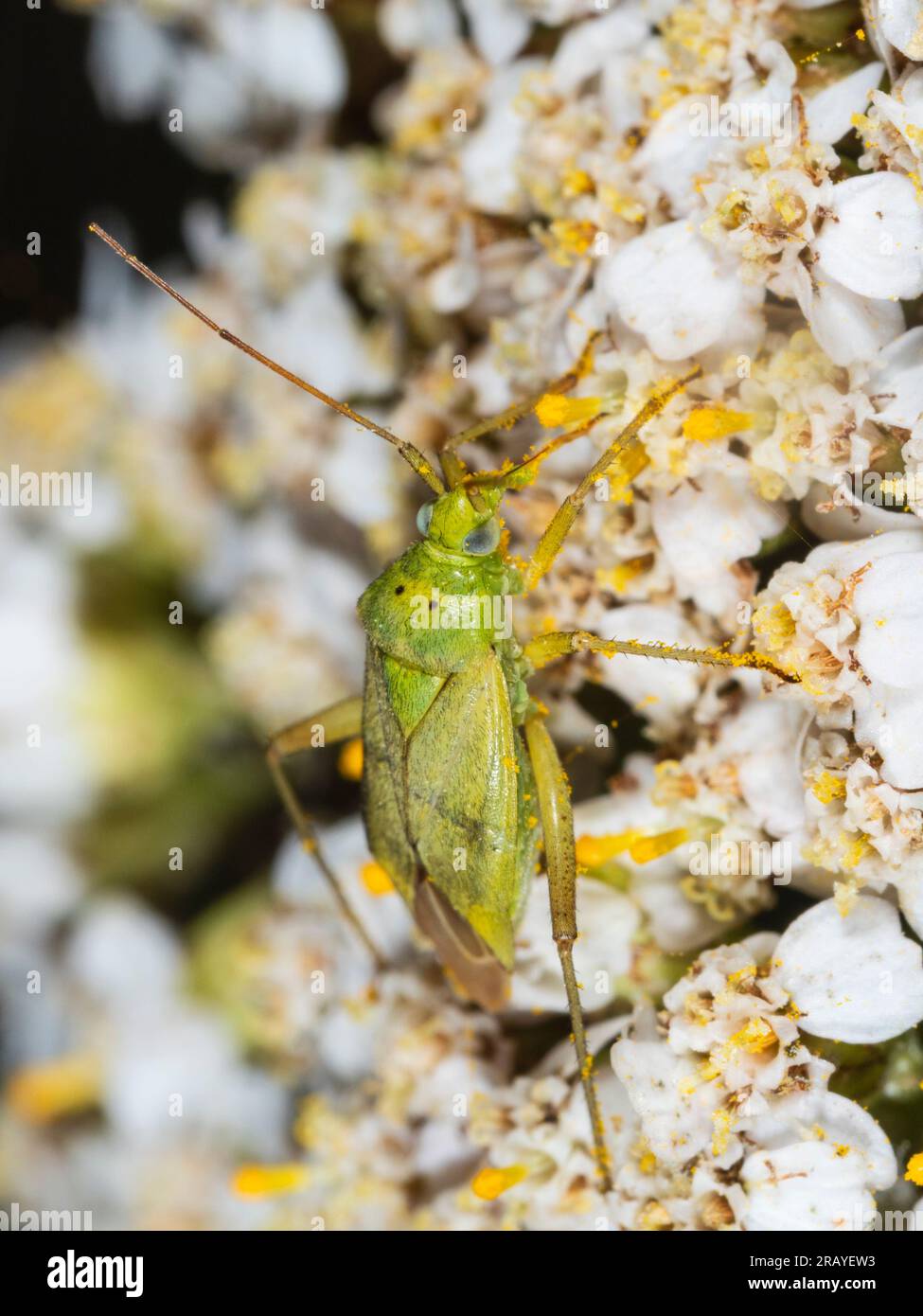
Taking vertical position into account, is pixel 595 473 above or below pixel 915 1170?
above

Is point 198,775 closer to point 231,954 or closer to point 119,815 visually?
point 119,815

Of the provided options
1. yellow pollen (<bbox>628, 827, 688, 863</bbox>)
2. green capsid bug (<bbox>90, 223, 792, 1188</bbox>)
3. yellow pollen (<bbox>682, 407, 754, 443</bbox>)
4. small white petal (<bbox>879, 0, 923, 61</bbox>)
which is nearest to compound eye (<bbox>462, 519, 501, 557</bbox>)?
green capsid bug (<bbox>90, 223, 792, 1188</bbox>)

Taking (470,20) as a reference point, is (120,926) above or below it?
below

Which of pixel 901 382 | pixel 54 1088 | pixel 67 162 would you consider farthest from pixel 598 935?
pixel 67 162

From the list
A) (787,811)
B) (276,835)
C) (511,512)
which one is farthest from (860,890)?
(276,835)

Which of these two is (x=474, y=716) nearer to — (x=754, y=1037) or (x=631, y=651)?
(x=631, y=651)
